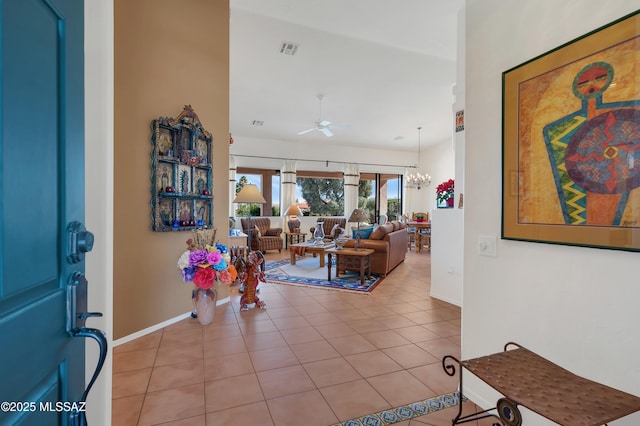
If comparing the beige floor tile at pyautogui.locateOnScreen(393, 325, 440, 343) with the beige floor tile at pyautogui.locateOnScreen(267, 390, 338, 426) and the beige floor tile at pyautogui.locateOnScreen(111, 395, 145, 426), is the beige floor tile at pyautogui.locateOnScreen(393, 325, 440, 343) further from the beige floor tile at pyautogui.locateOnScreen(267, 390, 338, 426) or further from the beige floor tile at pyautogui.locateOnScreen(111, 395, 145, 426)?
the beige floor tile at pyautogui.locateOnScreen(111, 395, 145, 426)

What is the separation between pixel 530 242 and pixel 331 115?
646cm

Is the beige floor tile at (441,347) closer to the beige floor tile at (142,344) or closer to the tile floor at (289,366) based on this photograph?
the tile floor at (289,366)

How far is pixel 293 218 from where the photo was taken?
347 inches

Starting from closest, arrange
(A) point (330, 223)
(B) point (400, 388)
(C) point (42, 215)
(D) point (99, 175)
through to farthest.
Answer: (C) point (42, 215) < (D) point (99, 175) < (B) point (400, 388) < (A) point (330, 223)

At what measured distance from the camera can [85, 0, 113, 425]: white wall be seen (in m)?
1.07

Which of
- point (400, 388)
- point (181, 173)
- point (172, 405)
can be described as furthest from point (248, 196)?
point (400, 388)

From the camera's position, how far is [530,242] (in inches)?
63.5

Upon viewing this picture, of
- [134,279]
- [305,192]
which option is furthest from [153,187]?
[305,192]

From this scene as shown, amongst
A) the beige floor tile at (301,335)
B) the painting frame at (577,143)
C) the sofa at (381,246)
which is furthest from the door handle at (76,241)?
the sofa at (381,246)

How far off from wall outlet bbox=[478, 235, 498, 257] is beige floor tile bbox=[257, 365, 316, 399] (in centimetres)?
146

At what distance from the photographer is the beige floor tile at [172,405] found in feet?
5.87

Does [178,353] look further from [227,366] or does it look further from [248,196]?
[248,196]

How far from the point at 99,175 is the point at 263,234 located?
735cm

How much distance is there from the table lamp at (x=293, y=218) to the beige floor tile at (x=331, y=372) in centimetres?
604
